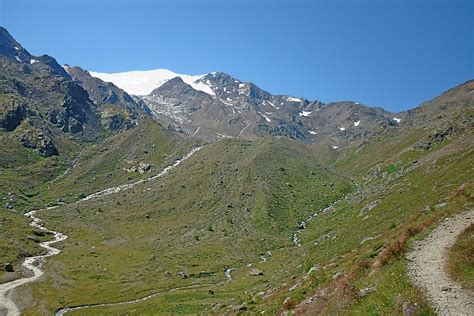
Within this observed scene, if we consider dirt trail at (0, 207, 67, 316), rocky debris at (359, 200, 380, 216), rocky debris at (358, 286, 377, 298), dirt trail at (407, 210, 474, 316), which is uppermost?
dirt trail at (407, 210, 474, 316)

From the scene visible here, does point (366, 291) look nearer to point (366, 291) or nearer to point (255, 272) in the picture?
point (366, 291)

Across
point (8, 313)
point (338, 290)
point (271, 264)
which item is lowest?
point (271, 264)

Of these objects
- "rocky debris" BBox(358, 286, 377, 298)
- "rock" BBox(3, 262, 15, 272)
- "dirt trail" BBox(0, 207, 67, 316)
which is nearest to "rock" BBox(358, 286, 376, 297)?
"rocky debris" BBox(358, 286, 377, 298)

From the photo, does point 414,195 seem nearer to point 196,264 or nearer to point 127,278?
point 196,264

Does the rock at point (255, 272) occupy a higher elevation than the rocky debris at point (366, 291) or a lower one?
lower

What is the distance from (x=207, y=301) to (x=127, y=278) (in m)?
51.4

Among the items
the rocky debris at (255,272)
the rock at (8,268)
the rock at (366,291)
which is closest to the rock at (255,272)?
the rocky debris at (255,272)

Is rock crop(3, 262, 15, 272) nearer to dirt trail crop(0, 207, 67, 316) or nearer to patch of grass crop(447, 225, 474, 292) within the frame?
dirt trail crop(0, 207, 67, 316)

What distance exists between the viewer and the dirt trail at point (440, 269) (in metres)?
22.7

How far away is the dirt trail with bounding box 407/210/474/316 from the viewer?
74.5 feet

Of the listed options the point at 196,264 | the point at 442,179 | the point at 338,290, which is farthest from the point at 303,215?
the point at 338,290

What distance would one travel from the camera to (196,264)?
135 metres

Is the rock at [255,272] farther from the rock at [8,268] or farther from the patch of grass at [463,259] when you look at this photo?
the patch of grass at [463,259]

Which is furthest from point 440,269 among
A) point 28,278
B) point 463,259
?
point 28,278
